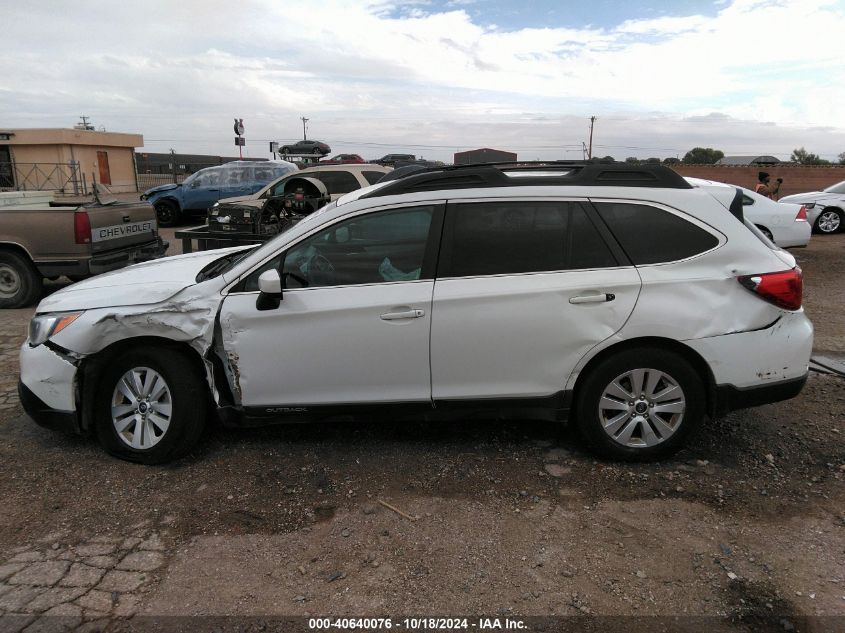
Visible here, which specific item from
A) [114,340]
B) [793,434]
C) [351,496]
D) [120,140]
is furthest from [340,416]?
[120,140]

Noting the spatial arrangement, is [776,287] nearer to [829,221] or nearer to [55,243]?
[55,243]

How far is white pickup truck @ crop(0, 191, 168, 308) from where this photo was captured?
781 cm

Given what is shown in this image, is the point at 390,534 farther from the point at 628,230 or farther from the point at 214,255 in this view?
the point at 214,255

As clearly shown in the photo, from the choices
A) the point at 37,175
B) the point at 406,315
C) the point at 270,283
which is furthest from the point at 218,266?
the point at 37,175

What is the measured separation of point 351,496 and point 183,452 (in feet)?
3.75

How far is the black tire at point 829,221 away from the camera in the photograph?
15.3 meters

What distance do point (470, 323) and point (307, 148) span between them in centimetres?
4337

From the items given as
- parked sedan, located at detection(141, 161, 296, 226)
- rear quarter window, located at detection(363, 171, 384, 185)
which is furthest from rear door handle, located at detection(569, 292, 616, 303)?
parked sedan, located at detection(141, 161, 296, 226)

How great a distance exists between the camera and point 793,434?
13.9 ft

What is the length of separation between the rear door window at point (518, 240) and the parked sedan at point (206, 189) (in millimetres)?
14309

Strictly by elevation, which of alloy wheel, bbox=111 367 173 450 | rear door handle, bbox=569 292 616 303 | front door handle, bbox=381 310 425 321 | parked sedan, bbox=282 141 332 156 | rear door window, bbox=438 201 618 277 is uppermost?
parked sedan, bbox=282 141 332 156

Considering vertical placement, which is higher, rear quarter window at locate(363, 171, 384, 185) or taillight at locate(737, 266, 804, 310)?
rear quarter window at locate(363, 171, 384, 185)

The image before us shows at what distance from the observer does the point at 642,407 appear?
3.68m

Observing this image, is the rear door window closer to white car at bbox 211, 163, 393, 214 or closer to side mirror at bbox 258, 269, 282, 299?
side mirror at bbox 258, 269, 282, 299
